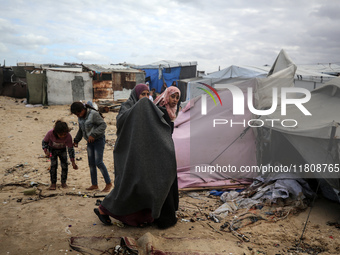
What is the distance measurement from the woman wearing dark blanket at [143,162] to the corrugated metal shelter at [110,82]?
12.2 metres

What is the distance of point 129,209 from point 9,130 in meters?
7.12

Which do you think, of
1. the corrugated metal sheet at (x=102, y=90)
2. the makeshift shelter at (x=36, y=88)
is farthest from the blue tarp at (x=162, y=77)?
the makeshift shelter at (x=36, y=88)

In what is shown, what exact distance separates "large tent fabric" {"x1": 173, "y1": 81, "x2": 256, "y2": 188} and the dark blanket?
6.53 ft

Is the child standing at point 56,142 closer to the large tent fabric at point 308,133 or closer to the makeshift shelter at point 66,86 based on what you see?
the large tent fabric at point 308,133

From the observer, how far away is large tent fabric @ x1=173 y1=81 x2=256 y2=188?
15.2 ft

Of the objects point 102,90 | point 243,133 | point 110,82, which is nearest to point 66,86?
point 102,90

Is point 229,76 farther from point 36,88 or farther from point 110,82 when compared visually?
point 36,88

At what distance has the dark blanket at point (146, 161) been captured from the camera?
2.51 meters

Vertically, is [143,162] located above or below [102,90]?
below

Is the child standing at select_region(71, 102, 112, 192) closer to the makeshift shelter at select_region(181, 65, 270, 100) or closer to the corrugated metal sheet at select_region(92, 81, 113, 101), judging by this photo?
the makeshift shelter at select_region(181, 65, 270, 100)

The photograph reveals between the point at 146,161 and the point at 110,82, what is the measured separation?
12916mm

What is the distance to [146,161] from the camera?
2.51 metres

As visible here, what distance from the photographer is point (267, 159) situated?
459 centimetres

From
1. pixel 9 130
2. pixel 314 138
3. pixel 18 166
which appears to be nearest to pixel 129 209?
pixel 314 138
